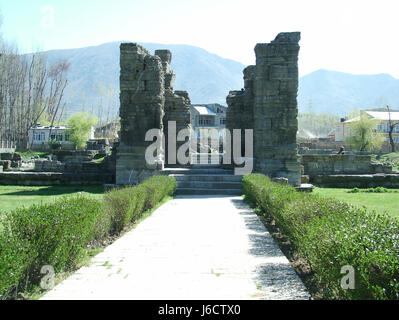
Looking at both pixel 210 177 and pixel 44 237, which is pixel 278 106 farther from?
pixel 44 237

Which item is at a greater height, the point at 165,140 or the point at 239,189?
the point at 165,140

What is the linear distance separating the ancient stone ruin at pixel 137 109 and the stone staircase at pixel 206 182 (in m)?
1.19

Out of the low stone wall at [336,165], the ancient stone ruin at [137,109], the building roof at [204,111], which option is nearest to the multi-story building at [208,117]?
A: the building roof at [204,111]

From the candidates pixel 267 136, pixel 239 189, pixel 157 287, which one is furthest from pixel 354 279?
pixel 267 136

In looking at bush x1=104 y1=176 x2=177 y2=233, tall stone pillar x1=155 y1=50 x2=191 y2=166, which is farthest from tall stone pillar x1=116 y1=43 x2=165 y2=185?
bush x1=104 y1=176 x2=177 y2=233

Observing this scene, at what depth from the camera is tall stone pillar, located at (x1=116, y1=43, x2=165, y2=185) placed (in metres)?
18.7

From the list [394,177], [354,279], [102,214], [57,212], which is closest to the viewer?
[354,279]

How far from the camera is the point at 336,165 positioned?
867 inches

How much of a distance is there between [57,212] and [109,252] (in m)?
1.37

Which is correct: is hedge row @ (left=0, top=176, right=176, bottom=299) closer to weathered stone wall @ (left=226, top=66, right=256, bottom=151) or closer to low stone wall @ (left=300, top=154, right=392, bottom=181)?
weathered stone wall @ (left=226, top=66, right=256, bottom=151)

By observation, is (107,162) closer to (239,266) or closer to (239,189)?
(239,189)

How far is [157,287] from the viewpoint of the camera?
5.08 m

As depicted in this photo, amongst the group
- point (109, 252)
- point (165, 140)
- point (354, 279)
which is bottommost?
point (109, 252)

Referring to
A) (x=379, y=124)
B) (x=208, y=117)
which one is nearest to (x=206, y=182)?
(x=208, y=117)
